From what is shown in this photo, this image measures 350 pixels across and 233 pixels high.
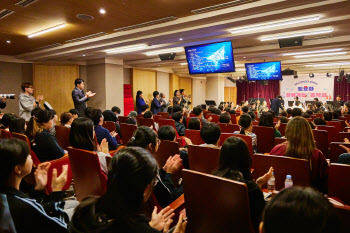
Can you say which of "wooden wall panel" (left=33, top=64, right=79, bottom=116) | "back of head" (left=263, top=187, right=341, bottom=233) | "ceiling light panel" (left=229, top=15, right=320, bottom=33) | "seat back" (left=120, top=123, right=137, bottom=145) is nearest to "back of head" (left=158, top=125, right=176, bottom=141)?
"seat back" (left=120, top=123, right=137, bottom=145)

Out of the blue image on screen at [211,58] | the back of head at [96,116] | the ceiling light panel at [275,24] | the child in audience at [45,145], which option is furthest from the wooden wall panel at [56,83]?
the child in audience at [45,145]

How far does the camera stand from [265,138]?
430 centimetres

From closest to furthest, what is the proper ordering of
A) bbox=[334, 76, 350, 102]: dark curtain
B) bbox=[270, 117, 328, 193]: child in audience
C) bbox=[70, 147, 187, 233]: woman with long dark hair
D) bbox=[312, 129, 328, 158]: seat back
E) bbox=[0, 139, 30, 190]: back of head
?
bbox=[70, 147, 187, 233]: woman with long dark hair < bbox=[0, 139, 30, 190]: back of head < bbox=[270, 117, 328, 193]: child in audience < bbox=[312, 129, 328, 158]: seat back < bbox=[334, 76, 350, 102]: dark curtain

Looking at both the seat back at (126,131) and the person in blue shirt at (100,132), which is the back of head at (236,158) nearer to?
the person in blue shirt at (100,132)

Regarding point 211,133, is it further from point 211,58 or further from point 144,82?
point 144,82

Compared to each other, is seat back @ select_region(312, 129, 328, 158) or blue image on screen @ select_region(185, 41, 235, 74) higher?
blue image on screen @ select_region(185, 41, 235, 74)

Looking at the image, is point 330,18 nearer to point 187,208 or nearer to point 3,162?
point 187,208

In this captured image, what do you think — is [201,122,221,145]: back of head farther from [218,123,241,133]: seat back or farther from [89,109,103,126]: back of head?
[218,123,241,133]: seat back

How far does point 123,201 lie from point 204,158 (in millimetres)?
1742

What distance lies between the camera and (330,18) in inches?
188

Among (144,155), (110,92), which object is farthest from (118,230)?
(110,92)

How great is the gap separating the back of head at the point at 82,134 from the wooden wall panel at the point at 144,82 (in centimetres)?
980

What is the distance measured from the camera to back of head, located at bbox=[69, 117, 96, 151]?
2.53m

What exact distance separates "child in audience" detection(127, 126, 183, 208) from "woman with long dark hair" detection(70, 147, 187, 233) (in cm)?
69
